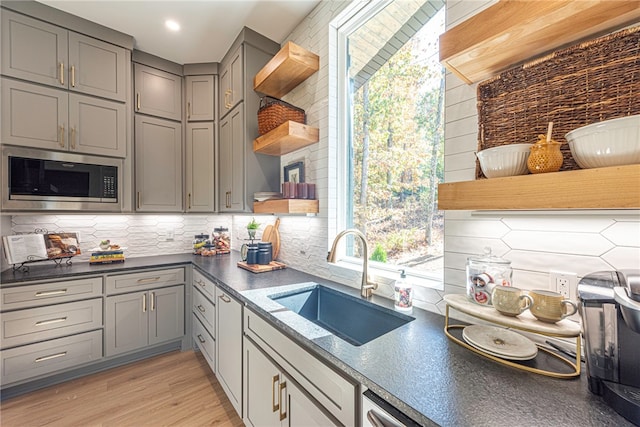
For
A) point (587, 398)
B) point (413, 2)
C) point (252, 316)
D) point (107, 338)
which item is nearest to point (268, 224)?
point (252, 316)

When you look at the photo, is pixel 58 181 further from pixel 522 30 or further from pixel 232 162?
pixel 522 30

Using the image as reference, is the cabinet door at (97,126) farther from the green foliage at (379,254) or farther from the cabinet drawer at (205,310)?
the green foliage at (379,254)

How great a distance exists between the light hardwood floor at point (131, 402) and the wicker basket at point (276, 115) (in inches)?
82.1

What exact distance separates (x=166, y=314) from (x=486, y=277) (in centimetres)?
265

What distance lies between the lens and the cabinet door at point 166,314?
2.37 m

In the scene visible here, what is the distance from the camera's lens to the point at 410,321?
1.15 meters

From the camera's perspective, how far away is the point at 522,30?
77 cm

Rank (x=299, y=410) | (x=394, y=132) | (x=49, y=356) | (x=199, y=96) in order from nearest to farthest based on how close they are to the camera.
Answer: (x=299, y=410)
(x=394, y=132)
(x=49, y=356)
(x=199, y=96)

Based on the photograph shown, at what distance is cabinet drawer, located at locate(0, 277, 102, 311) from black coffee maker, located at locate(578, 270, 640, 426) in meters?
2.92

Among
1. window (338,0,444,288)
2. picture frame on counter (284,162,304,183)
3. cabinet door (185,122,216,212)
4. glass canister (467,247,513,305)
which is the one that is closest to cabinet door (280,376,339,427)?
glass canister (467,247,513,305)

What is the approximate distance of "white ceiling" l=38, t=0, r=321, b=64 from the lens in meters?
1.97

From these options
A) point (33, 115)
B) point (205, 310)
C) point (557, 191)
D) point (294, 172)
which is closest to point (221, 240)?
point (205, 310)

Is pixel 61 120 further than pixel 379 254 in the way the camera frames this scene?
Yes

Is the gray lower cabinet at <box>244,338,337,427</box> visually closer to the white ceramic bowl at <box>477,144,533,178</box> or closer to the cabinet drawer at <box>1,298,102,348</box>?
the white ceramic bowl at <box>477,144,533,178</box>
